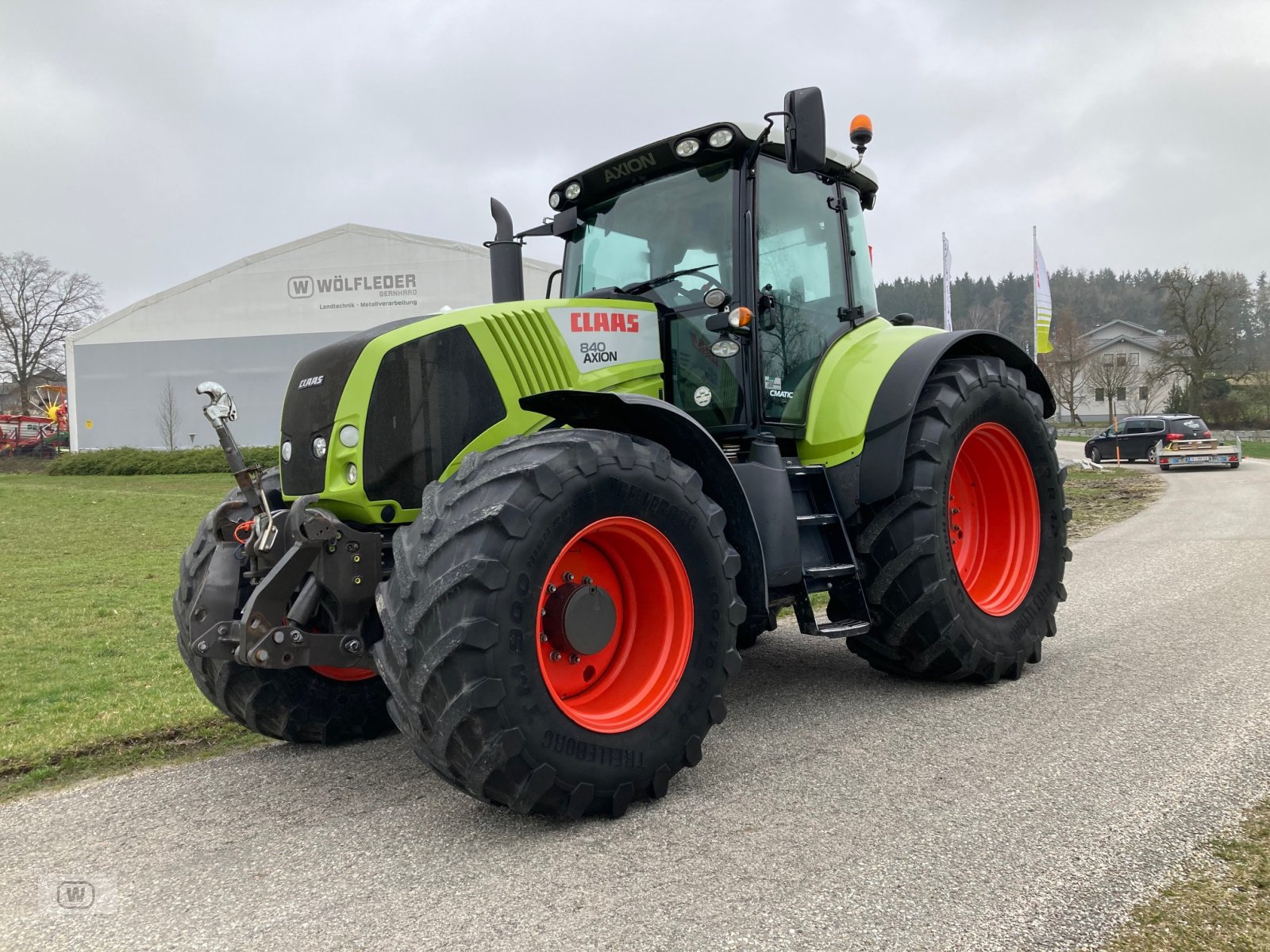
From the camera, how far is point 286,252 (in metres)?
43.7

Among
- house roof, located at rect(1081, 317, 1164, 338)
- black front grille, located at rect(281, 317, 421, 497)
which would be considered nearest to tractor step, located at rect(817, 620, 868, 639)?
black front grille, located at rect(281, 317, 421, 497)

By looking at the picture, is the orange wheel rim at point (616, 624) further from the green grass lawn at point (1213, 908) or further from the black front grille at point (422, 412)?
the green grass lawn at point (1213, 908)

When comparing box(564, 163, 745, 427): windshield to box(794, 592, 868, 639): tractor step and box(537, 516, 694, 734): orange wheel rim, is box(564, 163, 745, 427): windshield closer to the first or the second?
box(794, 592, 868, 639): tractor step

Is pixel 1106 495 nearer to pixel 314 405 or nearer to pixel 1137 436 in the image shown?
pixel 1137 436

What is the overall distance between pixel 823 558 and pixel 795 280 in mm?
1455

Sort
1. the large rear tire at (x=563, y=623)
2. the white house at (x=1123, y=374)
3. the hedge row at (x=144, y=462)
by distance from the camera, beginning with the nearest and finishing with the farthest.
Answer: the large rear tire at (x=563, y=623) < the hedge row at (x=144, y=462) < the white house at (x=1123, y=374)

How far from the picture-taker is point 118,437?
153 feet

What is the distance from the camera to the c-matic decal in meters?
4.32

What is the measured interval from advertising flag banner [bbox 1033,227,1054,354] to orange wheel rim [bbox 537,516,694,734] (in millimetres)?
19363

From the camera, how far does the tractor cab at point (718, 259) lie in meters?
4.72

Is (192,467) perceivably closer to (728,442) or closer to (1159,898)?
(728,442)

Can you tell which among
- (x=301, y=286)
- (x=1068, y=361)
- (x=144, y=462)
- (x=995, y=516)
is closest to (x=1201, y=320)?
(x=1068, y=361)

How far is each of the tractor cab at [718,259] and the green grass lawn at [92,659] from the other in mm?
2794

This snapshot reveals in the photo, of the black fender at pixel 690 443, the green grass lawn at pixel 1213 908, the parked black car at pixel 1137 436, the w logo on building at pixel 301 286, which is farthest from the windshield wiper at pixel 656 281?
the w logo on building at pixel 301 286
